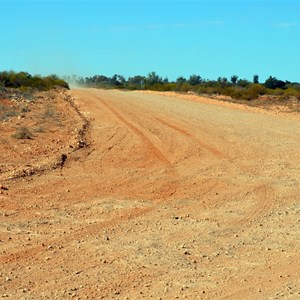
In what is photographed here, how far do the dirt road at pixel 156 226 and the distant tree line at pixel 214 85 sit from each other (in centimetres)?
3749

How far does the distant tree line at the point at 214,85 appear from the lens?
5550 cm

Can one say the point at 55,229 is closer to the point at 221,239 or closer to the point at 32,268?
the point at 32,268

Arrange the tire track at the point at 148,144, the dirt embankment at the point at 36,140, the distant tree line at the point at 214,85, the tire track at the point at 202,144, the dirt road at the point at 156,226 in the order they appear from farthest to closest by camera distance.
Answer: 1. the distant tree line at the point at 214,85
2. the tire track at the point at 202,144
3. the tire track at the point at 148,144
4. the dirt embankment at the point at 36,140
5. the dirt road at the point at 156,226

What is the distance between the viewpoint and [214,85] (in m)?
80.9

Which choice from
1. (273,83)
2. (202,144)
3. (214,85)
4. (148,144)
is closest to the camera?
(148,144)

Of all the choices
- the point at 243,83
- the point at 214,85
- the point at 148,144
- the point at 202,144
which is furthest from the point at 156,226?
the point at 243,83

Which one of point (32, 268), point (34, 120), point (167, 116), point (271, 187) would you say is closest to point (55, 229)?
point (32, 268)

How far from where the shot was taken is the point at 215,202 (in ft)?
35.6

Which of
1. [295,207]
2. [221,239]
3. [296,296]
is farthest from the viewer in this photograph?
[295,207]

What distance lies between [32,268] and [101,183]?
4968 millimetres

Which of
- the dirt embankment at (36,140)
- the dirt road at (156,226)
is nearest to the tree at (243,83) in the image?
the dirt embankment at (36,140)

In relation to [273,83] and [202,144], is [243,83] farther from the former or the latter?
[202,144]

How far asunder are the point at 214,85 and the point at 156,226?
72777 mm

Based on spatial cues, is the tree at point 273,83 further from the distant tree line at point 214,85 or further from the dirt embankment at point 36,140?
the dirt embankment at point 36,140
